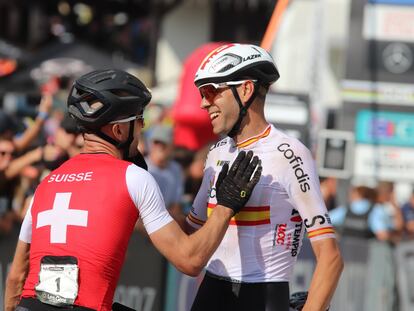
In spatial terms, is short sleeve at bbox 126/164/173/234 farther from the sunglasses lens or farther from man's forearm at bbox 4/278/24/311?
man's forearm at bbox 4/278/24/311

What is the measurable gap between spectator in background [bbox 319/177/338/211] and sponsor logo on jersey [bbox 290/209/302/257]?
22.4ft

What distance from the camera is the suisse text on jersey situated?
14.7 ft

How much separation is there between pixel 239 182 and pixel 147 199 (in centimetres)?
41

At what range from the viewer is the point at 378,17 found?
10.6 m

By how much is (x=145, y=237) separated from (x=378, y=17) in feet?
11.3

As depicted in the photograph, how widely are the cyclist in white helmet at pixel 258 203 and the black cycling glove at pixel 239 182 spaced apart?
223 mm

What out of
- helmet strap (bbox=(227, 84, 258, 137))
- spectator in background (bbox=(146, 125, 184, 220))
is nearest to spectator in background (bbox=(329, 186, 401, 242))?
spectator in background (bbox=(146, 125, 184, 220))

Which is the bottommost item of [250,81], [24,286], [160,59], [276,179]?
[24,286]

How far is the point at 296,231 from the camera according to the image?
15.8ft

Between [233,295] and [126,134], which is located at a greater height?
[126,134]

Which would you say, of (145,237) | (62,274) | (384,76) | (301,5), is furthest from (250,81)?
(301,5)

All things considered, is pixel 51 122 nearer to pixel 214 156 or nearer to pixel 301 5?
pixel 214 156

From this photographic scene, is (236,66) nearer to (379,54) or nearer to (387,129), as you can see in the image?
(379,54)

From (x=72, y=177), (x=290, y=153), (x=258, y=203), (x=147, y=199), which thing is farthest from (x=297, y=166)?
(x=72, y=177)
